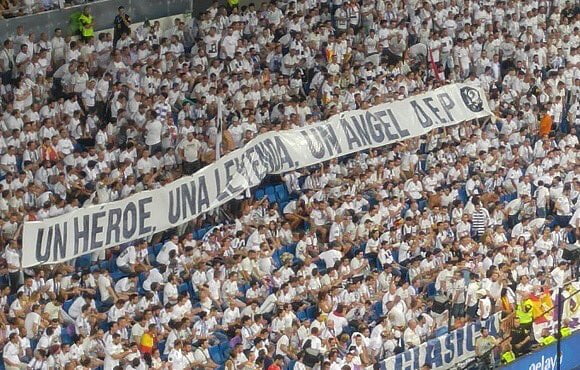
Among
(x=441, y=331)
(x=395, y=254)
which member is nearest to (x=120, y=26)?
(x=395, y=254)

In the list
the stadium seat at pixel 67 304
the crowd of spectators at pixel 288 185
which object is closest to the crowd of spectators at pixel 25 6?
the crowd of spectators at pixel 288 185

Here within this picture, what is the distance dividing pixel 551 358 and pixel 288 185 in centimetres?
574

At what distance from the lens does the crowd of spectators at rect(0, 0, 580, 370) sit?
24.5 m

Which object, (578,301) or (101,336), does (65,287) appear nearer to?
(101,336)

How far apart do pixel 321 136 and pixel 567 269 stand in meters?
4.90

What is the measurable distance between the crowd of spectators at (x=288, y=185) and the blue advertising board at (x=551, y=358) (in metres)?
1.09

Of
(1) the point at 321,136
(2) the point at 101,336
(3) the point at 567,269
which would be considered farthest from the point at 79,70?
(3) the point at 567,269

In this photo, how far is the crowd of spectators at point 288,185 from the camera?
2452cm

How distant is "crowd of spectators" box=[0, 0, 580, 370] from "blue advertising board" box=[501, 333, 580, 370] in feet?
3.59

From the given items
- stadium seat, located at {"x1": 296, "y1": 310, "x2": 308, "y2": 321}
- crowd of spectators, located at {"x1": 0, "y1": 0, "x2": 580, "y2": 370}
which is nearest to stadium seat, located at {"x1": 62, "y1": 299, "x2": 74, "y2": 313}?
crowd of spectators, located at {"x1": 0, "y1": 0, "x2": 580, "y2": 370}

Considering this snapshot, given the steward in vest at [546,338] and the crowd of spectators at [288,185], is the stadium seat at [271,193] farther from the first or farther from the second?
the steward in vest at [546,338]

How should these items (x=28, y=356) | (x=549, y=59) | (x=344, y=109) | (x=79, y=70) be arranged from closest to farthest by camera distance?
(x=28, y=356)
(x=79, y=70)
(x=344, y=109)
(x=549, y=59)

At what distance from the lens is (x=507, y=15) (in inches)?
1407

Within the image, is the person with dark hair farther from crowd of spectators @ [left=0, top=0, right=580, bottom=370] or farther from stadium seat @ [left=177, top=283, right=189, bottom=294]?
stadium seat @ [left=177, top=283, right=189, bottom=294]
